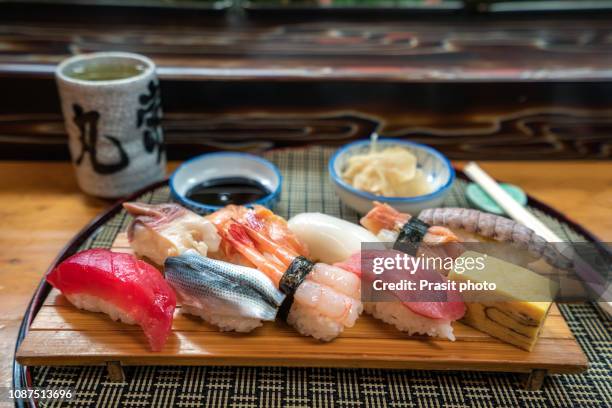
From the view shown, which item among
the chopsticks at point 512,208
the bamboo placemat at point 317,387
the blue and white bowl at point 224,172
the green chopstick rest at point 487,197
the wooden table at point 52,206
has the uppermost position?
the blue and white bowl at point 224,172

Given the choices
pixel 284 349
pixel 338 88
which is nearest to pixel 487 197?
pixel 338 88

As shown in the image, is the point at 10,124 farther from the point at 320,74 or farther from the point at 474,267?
the point at 474,267

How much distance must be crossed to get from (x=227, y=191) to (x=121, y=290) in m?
0.69

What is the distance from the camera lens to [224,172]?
2.11 meters

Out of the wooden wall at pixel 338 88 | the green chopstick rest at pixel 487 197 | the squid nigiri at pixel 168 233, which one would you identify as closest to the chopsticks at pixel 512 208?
the green chopstick rest at pixel 487 197

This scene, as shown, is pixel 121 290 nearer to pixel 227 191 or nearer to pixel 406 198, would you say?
pixel 227 191

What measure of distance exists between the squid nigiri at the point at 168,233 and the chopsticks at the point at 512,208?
1.13m

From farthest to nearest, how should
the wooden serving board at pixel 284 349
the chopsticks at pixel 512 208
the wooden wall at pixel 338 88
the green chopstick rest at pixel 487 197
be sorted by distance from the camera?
the wooden wall at pixel 338 88, the green chopstick rest at pixel 487 197, the chopsticks at pixel 512 208, the wooden serving board at pixel 284 349

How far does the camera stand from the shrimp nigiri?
54.3 inches

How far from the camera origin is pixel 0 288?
5.62 feet

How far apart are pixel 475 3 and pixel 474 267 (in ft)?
6.75

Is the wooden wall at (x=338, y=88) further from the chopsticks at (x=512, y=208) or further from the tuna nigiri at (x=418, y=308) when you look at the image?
the tuna nigiri at (x=418, y=308)

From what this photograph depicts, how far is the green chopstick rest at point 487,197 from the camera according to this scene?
2.04 m

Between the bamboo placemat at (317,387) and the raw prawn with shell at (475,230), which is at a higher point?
the raw prawn with shell at (475,230)
